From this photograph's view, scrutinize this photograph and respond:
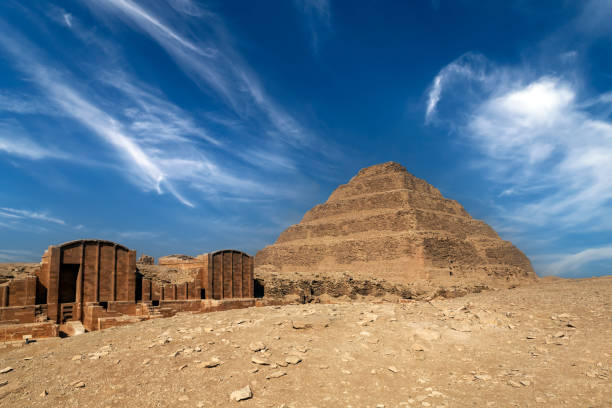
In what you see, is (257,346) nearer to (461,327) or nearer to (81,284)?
(461,327)

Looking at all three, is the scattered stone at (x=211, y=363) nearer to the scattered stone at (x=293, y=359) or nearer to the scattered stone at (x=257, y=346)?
the scattered stone at (x=257, y=346)

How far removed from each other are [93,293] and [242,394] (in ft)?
45.8

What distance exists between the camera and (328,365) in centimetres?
716

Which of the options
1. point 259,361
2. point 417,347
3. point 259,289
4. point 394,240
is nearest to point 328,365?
point 259,361

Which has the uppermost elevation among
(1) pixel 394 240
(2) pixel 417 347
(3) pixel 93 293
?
(1) pixel 394 240

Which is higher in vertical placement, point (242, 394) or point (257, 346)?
point (257, 346)

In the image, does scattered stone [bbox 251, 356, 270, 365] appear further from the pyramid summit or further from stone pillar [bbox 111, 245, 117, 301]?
the pyramid summit

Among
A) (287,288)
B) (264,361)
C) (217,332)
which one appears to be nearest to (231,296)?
(287,288)

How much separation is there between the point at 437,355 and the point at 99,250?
15.9 meters

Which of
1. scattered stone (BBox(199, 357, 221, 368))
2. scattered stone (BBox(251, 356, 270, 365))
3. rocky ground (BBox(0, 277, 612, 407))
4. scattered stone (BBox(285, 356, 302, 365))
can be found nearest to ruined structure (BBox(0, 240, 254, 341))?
rocky ground (BBox(0, 277, 612, 407))

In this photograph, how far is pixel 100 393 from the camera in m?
6.30

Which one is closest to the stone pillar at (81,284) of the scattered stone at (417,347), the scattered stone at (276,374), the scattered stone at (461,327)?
the scattered stone at (276,374)

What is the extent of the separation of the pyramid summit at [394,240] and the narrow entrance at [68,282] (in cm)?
2910

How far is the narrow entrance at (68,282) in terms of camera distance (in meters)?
16.5
